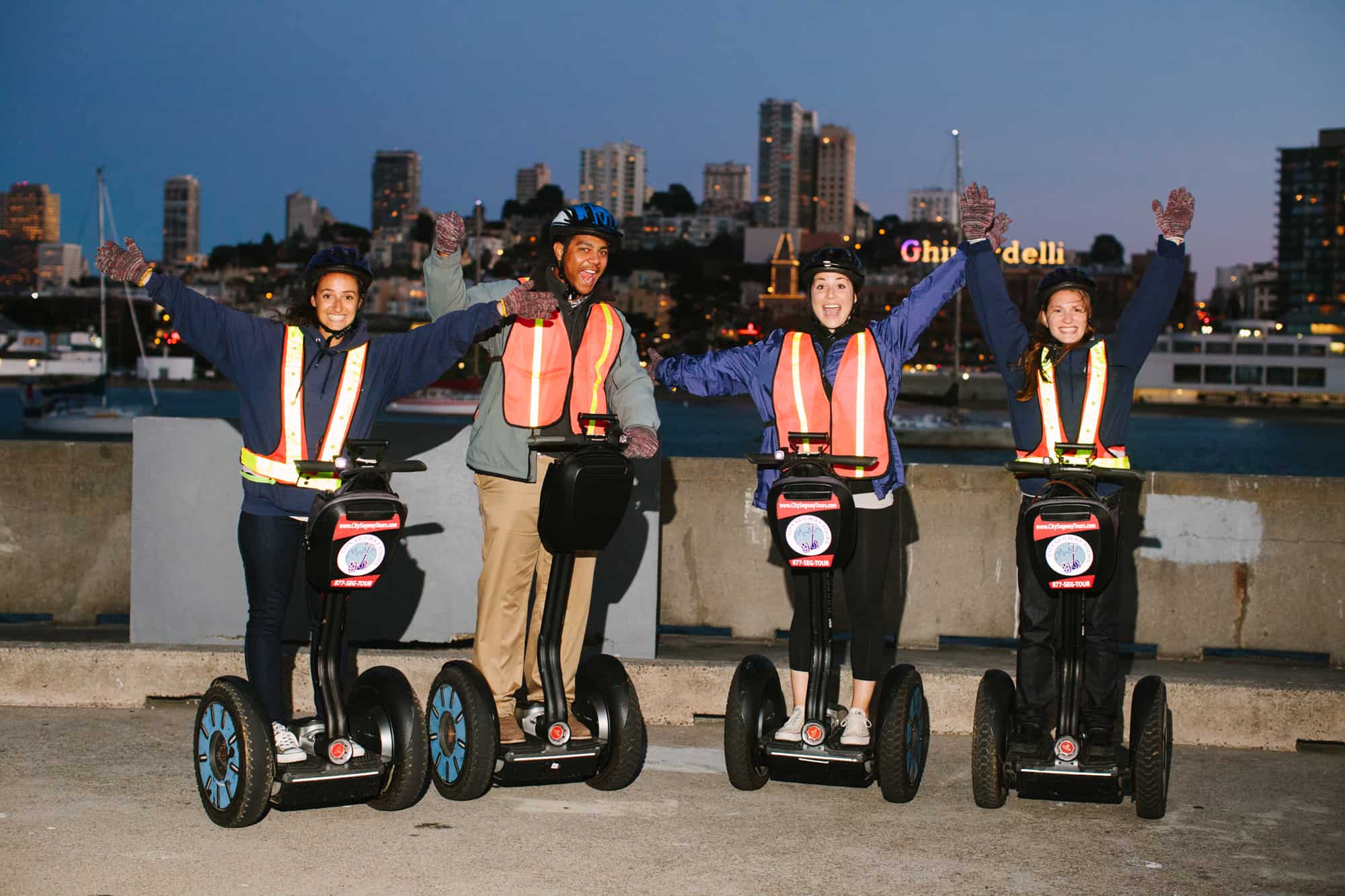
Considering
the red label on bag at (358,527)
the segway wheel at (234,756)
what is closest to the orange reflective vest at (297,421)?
the red label on bag at (358,527)

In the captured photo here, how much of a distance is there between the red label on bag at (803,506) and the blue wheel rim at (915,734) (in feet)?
2.51

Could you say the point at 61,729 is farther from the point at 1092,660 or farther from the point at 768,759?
the point at 1092,660

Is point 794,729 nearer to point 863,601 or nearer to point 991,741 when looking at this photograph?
point 863,601

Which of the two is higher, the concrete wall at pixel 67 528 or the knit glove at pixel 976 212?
the knit glove at pixel 976 212

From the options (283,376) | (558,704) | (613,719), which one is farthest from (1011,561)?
(283,376)

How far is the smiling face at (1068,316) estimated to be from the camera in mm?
5375

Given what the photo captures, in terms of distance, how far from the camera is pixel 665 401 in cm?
16162

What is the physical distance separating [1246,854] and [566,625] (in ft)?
7.70

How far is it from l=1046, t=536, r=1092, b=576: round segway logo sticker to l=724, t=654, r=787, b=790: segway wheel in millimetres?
1086

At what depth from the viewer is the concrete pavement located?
451 cm

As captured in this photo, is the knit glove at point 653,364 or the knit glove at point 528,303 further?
the knit glove at point 653,364

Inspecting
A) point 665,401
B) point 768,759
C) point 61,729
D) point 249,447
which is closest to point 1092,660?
point 768,759

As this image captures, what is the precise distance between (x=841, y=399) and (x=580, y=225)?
109 centimetres

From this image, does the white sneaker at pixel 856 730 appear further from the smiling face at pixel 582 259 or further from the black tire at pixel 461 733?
the smiling face at pixel 582 259
